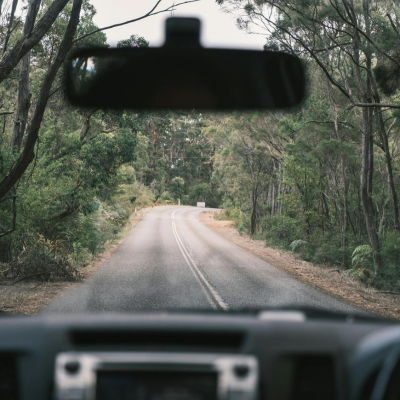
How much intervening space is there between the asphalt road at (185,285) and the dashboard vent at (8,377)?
16.5 ft

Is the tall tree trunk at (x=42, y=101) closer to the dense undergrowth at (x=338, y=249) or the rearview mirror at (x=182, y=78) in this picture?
the rearview mirror at (x=182, y=78)

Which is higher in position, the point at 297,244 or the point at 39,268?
the point at 39,268

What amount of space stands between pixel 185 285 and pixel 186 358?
13279 mm

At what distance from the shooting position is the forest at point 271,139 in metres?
14.1

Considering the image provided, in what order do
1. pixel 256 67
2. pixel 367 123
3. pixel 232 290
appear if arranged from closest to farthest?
1. pixel 256 67
2. pixel 232 290
3. pixel 367 123

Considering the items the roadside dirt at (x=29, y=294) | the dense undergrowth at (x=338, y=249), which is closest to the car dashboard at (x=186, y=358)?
the roadside dirt at (x=29, y=294)

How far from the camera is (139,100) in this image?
344 centimetres

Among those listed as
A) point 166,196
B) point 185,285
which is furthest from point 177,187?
point 185,285

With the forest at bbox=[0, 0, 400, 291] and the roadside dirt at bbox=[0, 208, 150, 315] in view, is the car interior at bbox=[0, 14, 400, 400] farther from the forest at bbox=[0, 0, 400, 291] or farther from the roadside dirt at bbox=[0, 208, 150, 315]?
the roadside dirt at bbox=[0, 208, 150, 315]

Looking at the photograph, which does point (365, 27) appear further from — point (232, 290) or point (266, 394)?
point (266, 394)

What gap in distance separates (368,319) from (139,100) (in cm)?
212

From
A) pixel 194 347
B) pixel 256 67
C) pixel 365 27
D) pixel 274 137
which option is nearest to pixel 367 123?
pixel 365 27

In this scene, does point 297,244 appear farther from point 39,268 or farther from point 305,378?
point 305,378

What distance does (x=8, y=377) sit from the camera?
1817 mm
